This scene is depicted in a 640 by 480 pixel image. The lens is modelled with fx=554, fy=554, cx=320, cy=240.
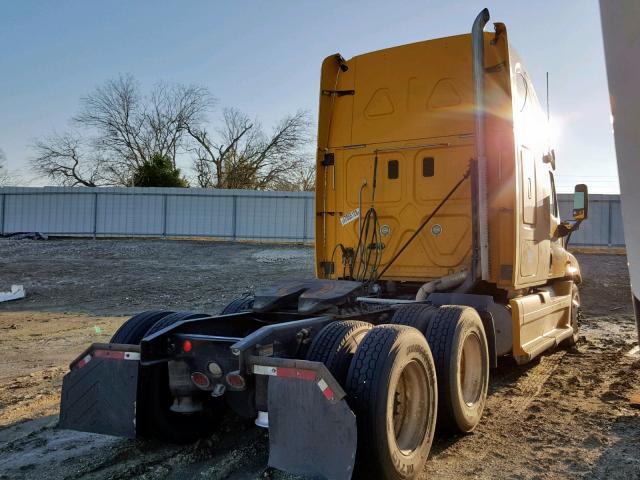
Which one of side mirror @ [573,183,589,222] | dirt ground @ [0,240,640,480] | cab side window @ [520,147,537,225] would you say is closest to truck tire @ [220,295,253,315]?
dirt ground @ [0,240,640,480]

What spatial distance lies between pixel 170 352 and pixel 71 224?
21079 mm

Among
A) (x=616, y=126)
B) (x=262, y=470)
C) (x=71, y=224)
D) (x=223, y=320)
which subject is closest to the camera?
(x=616, y=126)

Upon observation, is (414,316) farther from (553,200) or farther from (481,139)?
(553,200)

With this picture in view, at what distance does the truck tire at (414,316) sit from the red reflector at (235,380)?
5.17 feet

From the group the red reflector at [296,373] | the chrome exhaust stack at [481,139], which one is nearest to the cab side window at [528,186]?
the chrome exhaust stack at [481,139]

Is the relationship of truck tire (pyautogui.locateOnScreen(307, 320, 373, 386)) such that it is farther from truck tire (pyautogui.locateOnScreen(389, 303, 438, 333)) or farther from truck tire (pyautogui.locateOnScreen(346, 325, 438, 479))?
truck tire (pyautogui.locateOnScreen(389, 303, 438, 333))

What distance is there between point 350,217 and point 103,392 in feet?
11.9

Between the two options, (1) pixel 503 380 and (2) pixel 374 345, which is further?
(1) pixel 503 380

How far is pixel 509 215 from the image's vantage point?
Result: 18.8 feet

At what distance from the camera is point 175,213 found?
73.0 feet

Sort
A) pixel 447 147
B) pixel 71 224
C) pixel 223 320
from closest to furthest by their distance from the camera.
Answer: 1. pixel 223 320
2. pixel 447 147
3. pixel 71 224

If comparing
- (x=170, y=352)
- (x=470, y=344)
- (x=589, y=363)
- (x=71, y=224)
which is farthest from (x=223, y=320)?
(x=71, y=224)

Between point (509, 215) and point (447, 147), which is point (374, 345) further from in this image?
point (447, 147)

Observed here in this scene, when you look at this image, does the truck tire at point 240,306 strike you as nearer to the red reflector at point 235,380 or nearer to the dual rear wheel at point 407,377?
the dual rear wheel at point 407,377
